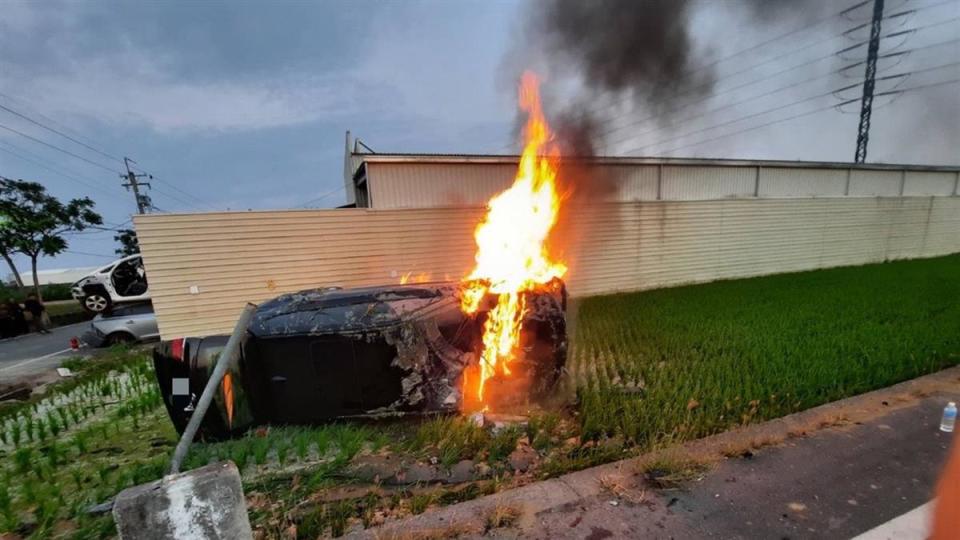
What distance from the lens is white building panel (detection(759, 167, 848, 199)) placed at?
12.9 m

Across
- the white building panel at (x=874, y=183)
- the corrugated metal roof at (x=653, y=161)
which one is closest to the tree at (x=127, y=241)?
the corrugated metal roof at (x=653, y=161)

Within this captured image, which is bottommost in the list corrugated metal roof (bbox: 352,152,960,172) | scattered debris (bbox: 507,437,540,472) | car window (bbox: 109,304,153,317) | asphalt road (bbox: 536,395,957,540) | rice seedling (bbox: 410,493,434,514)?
scattered debris (bbox: 507,437,540,472)

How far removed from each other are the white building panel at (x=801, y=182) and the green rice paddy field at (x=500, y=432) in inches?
273

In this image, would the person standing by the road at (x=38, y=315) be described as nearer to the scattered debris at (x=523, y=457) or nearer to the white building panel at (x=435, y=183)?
the white building panel at (x=435, y=183)

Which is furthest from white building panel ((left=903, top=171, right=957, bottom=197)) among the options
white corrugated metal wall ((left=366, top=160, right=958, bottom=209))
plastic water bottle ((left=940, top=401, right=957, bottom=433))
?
plastic water bottle ((left=940, top=401, right=957, bottom=433))

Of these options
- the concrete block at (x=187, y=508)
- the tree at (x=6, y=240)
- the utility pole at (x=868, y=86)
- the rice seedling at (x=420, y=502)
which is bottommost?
the rice seedling at (x=420, y=502)

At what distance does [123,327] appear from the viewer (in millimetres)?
8906

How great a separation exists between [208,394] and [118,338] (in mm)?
9308

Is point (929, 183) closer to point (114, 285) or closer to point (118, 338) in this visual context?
point (118, 338)

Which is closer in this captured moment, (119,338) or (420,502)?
(420,502)

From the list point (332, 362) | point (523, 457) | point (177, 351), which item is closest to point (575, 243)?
point (523, 457)

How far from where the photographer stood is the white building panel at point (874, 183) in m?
14.1

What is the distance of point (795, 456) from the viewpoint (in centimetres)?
297

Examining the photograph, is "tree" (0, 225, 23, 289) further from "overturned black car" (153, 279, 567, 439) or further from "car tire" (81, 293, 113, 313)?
"overturned black car" (153, 279, 567, 439)
